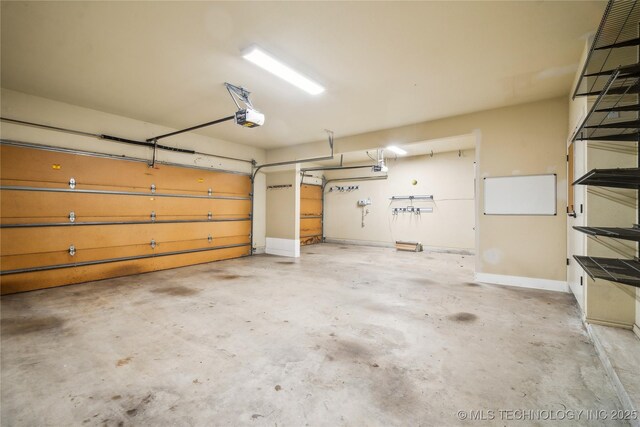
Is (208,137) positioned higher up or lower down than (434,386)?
higher up

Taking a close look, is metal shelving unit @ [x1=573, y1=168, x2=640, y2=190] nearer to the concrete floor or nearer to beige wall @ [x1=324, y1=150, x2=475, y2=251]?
the concrete floor

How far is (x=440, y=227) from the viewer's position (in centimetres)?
816

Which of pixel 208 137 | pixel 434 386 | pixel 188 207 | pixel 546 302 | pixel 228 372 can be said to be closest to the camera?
pixel 434 386

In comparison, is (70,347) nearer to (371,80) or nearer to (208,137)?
(371,80)

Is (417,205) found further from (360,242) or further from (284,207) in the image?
(284,207)

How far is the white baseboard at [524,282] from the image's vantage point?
4.15 meters

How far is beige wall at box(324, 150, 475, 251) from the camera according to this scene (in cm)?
780

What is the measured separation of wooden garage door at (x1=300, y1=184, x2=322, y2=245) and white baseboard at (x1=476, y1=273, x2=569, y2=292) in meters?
6.06

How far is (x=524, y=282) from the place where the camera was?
172 inches

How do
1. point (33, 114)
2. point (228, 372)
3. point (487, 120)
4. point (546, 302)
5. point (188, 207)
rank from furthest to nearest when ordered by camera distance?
point (188, 207)
point (487, 120)
point (33, 114)
point (546, 302)
point (228, 372)

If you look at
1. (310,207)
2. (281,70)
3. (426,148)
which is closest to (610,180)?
(281,70)

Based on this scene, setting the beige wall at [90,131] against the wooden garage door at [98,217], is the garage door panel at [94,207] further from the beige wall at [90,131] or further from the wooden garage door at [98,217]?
the beige wall at [90,131]

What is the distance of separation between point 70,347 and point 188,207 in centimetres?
390

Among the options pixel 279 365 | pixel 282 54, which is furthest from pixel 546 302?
pixel 282 54
